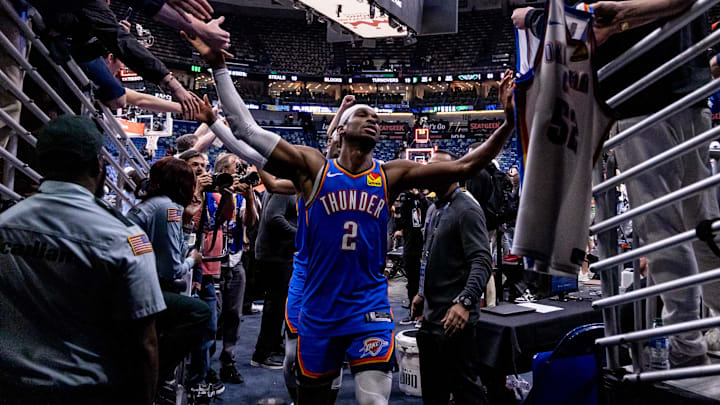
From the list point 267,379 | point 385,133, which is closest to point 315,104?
point 385,133

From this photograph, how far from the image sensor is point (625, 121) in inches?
79.3

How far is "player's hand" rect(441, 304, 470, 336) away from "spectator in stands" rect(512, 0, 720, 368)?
152 cm

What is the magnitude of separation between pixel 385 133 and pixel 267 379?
102 ft

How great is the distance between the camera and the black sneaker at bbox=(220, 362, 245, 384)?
4781 millimetres

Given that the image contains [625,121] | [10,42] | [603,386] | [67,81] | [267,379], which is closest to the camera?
[603,386]

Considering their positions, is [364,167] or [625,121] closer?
[625,121]

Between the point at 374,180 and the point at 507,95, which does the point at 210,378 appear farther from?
the point at 507,95

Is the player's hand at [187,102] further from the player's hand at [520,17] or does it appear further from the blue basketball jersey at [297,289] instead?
the player's hand at [520,17]

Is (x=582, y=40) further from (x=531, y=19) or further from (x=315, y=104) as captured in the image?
(x=315, y=104)

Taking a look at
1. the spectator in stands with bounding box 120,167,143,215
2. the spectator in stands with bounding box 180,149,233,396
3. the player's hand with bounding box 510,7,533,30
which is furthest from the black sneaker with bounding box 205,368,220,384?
the player's hand with bounding box 510,7,533,30

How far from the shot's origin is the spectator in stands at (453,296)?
3.36 m

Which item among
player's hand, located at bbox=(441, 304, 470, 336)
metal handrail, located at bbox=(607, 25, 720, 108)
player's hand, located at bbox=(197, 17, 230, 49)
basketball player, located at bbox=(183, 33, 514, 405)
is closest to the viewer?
metal handrail, located at bbox=(607, 25, 720, 108)

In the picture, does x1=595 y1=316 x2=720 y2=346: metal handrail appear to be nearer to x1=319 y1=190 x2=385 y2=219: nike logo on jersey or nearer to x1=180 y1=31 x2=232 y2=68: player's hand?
x1=319 y1=190 x2=385 y2=219: nike logo on jersey

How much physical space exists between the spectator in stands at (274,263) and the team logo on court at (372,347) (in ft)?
9.29
